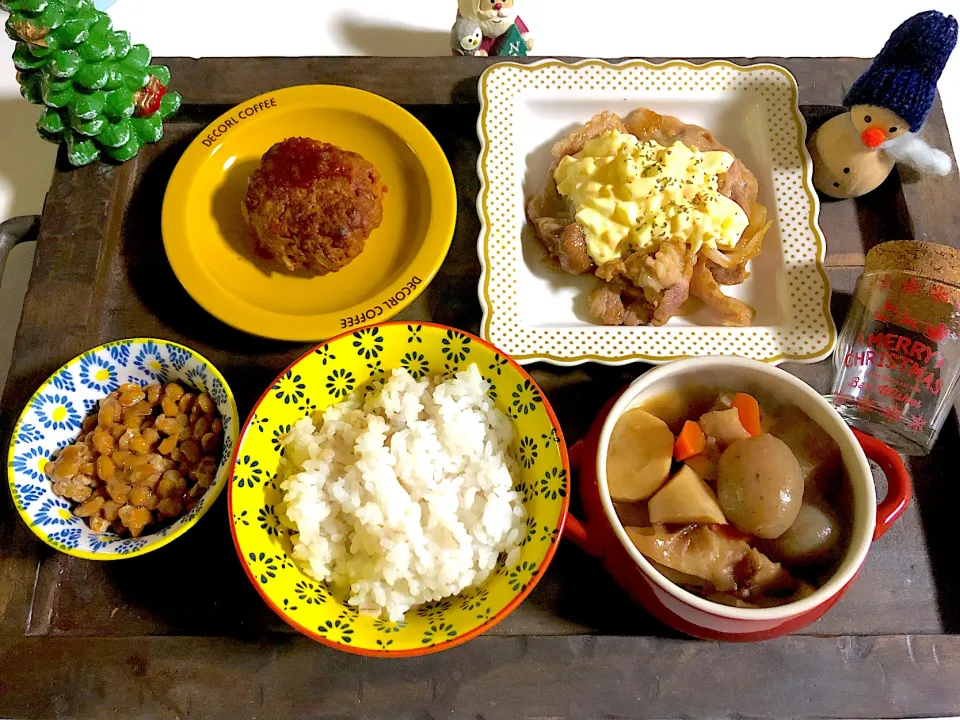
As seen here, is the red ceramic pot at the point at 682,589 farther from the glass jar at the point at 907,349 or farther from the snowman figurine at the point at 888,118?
the snowman figurine at the point at 888,118

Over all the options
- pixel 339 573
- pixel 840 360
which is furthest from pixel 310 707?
pixel 840 360

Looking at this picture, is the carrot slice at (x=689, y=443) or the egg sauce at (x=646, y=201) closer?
the carrot slice at (x=689, y=443)

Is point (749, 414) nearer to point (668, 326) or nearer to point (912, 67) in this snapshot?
point (668, 326)

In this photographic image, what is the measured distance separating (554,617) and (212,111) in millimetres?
1514

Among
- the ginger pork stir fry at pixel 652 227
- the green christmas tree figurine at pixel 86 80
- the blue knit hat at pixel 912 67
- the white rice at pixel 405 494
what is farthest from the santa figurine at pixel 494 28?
the white rice at pixel 405 494

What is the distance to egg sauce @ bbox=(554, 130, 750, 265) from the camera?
62.1 inches

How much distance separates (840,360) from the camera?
157 cm

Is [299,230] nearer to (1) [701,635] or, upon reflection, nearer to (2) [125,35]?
(2) [125,35]

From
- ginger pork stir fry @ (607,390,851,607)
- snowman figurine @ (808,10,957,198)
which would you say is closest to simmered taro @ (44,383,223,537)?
ginger pork stir fry @ (607,390,851,607)

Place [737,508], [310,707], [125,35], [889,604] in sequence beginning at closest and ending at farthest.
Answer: [737,508], [310,707], [889,604], [125,35]

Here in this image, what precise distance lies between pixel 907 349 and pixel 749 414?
0.50 m

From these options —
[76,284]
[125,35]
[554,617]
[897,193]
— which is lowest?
[554,617]

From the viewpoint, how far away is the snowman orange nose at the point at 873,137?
63.1 inches

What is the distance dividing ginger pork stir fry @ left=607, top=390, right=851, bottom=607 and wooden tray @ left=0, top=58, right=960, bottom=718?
22 centimetres
